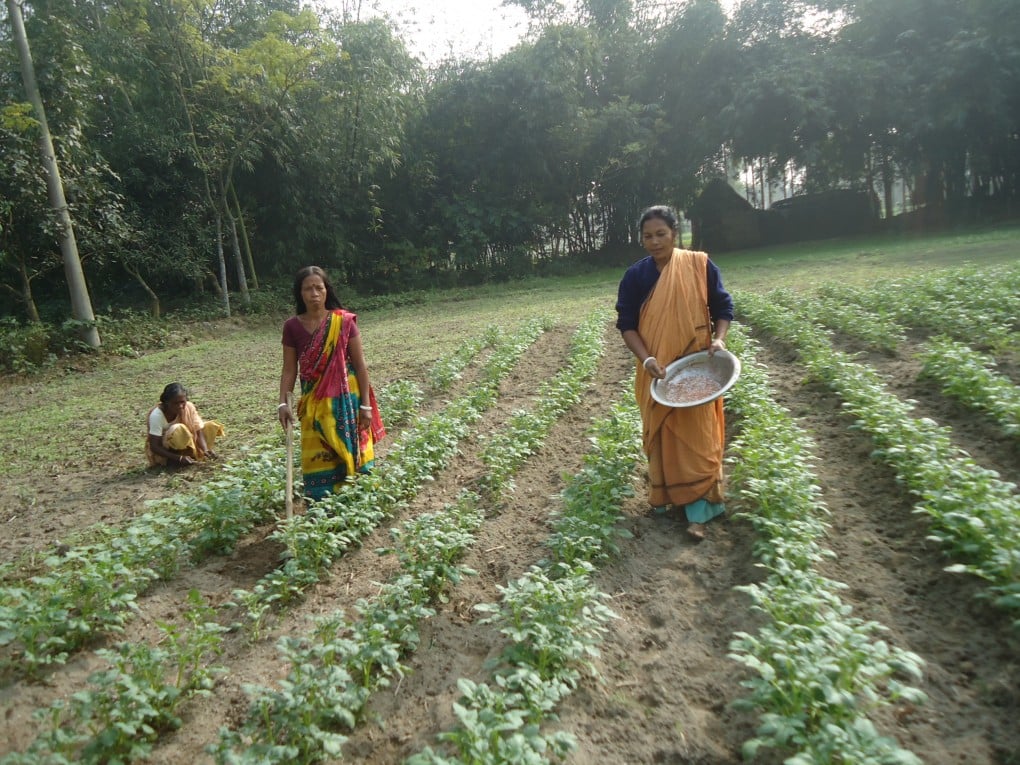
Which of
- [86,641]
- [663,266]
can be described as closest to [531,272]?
[663,266]

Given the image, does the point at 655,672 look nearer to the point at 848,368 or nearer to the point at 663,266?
the point at 663,266

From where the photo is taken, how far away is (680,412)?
4.21m

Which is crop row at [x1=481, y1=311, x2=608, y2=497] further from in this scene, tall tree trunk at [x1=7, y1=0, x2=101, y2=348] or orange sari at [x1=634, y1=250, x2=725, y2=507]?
tall tree trunk at [x1=7, y1=0, x2=101, y2=348]

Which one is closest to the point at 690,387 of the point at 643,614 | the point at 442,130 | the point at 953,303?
the point at 643,614

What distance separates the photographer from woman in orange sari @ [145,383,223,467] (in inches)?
239

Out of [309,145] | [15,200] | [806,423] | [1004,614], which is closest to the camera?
[1004,614]

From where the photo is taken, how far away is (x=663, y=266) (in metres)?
4.48

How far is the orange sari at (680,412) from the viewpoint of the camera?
13.8 ft

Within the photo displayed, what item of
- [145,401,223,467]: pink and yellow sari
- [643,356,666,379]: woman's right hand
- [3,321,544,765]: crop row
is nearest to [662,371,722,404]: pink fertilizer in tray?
[643,356,666,379]: woman's right hand

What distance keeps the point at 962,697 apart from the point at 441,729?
2.06 meters

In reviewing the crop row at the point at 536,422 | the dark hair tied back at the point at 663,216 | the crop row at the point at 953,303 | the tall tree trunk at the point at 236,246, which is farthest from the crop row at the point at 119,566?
the tall tree trunk at the point at 236,246

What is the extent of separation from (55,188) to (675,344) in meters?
13.1

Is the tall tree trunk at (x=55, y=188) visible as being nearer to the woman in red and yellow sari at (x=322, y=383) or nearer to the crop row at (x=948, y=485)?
the woman in red and yellow sari at (x=322, y=383)

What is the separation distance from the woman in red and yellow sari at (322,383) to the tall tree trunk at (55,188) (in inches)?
427
